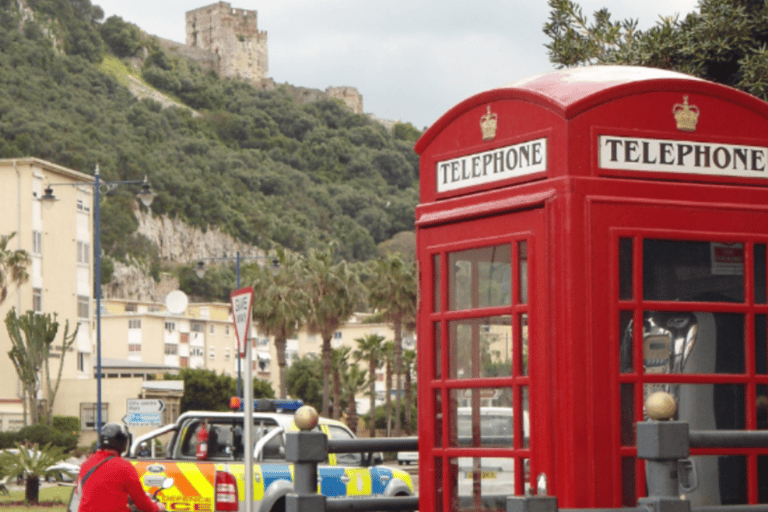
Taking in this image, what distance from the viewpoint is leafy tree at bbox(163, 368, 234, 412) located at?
8394 cm

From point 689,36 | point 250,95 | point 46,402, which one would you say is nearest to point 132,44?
point 250,95

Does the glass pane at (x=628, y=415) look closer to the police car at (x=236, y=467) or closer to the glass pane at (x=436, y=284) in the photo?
the glass pane at (x=436, y=284)

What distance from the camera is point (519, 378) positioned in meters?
4.84

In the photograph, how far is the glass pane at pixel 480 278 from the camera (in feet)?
16.4

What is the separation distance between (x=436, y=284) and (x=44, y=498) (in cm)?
2214

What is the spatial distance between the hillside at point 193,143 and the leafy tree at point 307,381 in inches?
1614

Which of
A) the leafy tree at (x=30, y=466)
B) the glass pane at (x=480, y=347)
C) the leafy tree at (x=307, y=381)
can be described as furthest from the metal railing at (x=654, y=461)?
the leafy tree at (x=307, y=381)

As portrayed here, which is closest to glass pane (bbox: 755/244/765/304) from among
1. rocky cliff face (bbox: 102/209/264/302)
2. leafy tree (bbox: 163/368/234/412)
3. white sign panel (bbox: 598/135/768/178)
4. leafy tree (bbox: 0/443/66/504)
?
white sign panel (bbox: 598/135/768/178)

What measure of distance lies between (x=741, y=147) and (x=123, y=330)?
95.9 metres

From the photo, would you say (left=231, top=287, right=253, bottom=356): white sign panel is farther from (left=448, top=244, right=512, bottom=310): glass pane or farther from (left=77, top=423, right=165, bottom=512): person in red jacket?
(left=448, top=244, right=512, bottom=310): glass pane

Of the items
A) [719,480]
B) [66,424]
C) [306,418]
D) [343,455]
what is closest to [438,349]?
[306,418]

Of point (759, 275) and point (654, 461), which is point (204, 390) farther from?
point (654, 461)

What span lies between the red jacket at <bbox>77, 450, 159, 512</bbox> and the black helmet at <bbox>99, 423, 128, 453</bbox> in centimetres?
6

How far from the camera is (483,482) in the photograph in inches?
199
